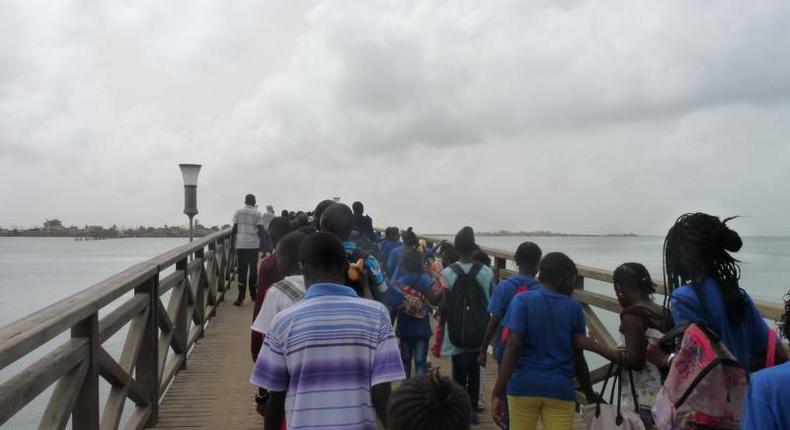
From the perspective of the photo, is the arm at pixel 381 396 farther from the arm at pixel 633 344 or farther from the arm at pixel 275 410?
the arm at pixel 633 344

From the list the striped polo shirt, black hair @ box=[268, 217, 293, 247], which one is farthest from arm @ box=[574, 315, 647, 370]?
black hair @ box=[268, 217, 293, 247]

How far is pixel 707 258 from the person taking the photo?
2.36 m

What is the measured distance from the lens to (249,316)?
9844mm

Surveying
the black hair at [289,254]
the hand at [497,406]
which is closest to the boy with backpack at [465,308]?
the hand at [497,406]

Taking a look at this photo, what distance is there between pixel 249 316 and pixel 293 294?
23.4ft

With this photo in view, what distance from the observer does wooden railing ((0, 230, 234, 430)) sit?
7.68 feet

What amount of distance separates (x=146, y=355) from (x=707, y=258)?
12.7ft

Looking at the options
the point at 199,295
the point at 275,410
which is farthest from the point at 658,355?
the point at 199,295

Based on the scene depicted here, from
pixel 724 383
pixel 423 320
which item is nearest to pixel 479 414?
pixel 423 320

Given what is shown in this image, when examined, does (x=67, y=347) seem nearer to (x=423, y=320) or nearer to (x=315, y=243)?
(x=315, y=243)

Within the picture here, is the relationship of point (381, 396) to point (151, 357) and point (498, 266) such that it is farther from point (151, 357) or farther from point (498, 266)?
point (498, 266)

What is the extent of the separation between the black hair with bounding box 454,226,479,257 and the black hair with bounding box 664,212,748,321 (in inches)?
89.9

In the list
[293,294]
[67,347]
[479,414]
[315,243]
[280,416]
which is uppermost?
[315,243]

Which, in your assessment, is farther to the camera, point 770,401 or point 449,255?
point 449,255
